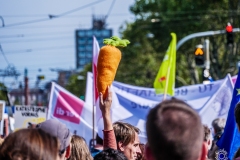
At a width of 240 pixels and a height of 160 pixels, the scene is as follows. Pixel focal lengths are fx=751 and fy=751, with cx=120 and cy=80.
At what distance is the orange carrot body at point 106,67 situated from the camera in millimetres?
5309

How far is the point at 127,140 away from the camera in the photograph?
5.65 metres

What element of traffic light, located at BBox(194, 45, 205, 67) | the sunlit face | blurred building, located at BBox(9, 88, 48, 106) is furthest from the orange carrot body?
blurred building, located at BBox(9, 88, 48, 106)

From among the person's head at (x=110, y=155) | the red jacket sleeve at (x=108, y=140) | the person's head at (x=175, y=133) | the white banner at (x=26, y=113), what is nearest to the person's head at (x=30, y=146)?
the person's head at (x=175, y=133)

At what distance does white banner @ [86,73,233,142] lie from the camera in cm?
1167

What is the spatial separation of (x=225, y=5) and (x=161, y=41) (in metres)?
5.26

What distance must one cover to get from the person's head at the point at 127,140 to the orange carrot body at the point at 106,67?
1.58ft

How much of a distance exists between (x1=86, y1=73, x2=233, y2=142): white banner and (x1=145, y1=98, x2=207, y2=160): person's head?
8233 millimetres

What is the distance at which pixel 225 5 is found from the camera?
41.4m

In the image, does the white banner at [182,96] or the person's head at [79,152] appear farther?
the white banner at [182,96]

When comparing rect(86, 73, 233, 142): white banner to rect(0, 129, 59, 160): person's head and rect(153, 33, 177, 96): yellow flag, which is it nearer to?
rect(153, 33, 177, 96): yellow flag

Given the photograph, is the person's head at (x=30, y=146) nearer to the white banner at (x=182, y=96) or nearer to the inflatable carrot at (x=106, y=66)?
the inflatable carrot at (x=106, y=66)

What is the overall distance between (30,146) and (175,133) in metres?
0.68

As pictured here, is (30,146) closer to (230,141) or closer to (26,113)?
(230,141)

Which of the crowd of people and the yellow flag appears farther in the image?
the yellow flag
